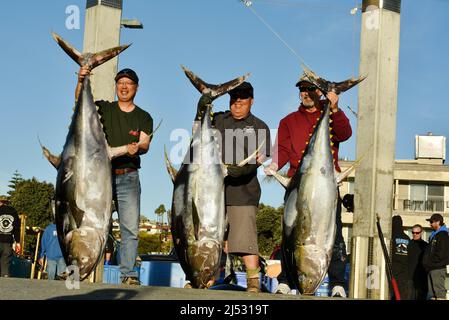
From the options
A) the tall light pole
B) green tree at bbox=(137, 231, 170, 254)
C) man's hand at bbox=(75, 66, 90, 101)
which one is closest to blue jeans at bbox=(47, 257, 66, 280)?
the tall light pole

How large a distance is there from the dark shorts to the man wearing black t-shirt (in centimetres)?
68

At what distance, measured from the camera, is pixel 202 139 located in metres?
4.96

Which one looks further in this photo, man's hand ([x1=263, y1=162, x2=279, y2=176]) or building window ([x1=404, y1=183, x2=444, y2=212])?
building window ([x1=404, y1=183, x2=444, y2=212])

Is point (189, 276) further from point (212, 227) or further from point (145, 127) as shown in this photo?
point (145, 127)

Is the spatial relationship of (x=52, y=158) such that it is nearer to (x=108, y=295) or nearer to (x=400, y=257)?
(x=108, y=295)

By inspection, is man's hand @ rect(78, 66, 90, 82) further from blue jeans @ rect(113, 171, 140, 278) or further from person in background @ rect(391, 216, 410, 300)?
person in background @ rect(391, 216, 410, 300)

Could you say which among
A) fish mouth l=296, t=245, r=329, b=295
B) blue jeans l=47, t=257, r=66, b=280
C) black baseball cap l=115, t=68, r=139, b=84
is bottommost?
blue jeans l=47, t=257, r=66, b=280

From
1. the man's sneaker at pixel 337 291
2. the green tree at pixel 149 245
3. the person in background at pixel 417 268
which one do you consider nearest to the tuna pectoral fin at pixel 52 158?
the man's sneaker at pixel 337 291

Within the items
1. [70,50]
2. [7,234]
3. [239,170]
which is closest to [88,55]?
[70,50]

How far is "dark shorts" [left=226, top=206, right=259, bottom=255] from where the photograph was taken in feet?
16.5

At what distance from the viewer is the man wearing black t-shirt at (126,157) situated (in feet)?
16.4

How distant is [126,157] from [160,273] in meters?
2.50

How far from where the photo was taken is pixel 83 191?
15.0 feet
